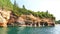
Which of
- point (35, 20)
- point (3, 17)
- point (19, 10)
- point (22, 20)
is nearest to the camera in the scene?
point (3, 17)

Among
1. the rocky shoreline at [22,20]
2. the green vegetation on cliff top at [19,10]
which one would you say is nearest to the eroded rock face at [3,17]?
the rocky shoreline at [22,20]

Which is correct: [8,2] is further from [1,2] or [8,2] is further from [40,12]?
[40,12]

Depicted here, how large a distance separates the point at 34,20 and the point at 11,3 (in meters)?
10.6

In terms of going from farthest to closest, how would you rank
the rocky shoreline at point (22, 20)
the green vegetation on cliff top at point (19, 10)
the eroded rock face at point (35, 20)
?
the eroded rock face at point (35, 20) < the green vegetation on cliff top at point (19, 10) < the rocky shoreline at point (22, 20)

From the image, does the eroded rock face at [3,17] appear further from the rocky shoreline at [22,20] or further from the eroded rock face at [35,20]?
the eroded rock face at [35,20]

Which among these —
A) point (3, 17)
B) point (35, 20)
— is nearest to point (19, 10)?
point (35, 20)

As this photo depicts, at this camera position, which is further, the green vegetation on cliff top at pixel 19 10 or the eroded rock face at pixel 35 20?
the eroded rock face at pixel 35 20

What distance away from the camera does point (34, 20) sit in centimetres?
6291

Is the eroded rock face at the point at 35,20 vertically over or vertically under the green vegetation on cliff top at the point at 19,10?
under

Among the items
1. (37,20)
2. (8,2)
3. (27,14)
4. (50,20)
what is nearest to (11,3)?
(8,2)

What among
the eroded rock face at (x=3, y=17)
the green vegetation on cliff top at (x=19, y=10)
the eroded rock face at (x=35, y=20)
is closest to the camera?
the eroded rock face at (x=3, y=17)

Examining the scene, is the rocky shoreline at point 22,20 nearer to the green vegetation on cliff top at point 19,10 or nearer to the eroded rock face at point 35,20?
the eroded rock face at point 35,20

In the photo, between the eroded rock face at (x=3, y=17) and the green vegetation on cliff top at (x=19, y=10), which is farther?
the green vegetation on cliff top at (x=19, y=10)

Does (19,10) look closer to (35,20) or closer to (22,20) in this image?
(22,20)
